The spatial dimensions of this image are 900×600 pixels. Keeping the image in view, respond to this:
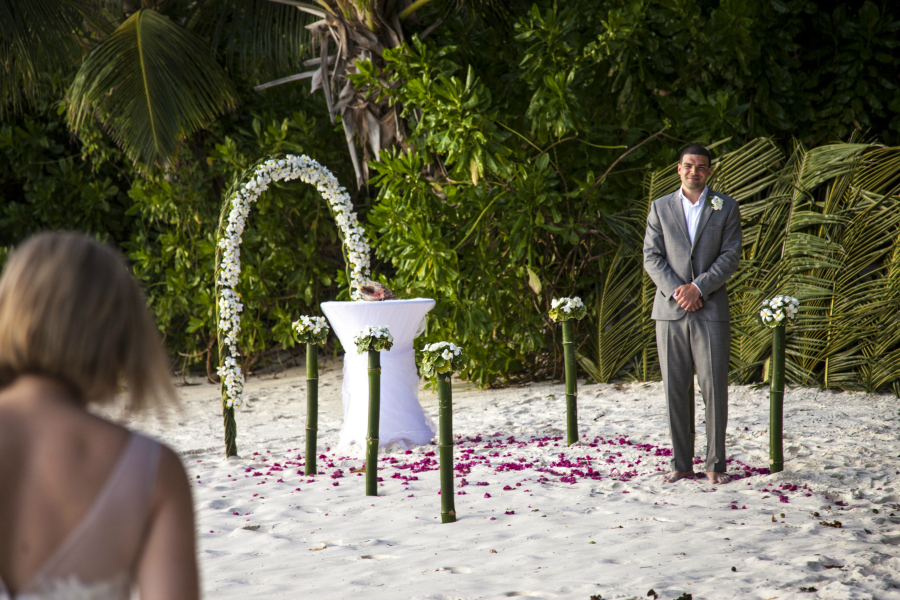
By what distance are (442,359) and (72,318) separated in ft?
8.55

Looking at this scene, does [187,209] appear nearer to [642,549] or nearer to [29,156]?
[29,156]

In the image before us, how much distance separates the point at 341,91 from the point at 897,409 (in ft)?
16.1

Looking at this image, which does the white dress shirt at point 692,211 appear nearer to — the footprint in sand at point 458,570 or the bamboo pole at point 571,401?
the bamboo pole at point 571,401

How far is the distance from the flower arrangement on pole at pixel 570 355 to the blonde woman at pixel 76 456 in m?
3.74

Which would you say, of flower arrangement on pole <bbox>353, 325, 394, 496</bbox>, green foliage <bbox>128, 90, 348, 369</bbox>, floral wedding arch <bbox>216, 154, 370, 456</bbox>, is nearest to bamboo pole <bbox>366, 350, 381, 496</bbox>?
flower arrangement on pole <bbox>353, 325, 394, 496</bbox>

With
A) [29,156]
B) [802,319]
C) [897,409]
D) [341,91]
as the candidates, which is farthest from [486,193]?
[29,156]

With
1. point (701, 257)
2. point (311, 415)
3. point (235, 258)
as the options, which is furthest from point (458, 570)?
point (235, 258)

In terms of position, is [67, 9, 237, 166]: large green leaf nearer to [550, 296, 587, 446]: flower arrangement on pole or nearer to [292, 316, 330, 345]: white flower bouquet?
[292, 316, 330, 345]: white flower bouquet

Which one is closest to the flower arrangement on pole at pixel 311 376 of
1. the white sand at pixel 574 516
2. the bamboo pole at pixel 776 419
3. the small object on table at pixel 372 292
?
the white sand at pixel 574 516

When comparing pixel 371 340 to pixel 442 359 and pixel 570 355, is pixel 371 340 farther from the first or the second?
pixel 570 355

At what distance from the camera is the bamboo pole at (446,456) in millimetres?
3291

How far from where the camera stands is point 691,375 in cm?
385

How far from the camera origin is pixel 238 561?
2.89m

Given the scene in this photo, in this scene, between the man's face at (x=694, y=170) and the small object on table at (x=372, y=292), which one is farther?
the small object on table at (x=372, y=292)
